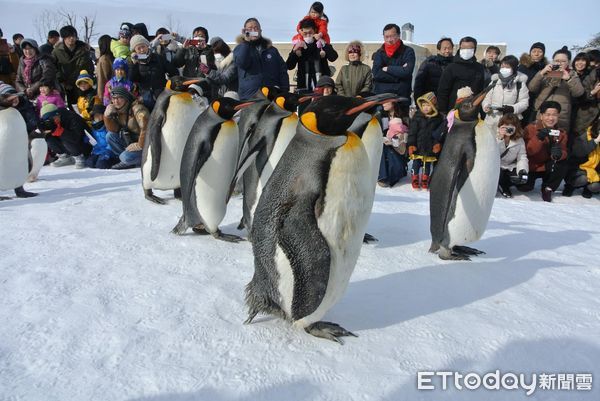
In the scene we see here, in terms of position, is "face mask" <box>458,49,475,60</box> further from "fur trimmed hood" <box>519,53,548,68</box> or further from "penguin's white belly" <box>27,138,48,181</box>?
"penguin's white belly" <box>27,138,48,181</box>

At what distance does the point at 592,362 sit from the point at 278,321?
127cm

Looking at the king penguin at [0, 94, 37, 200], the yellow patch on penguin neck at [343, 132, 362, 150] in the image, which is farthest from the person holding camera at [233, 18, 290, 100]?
the yellow patch on penguin neck at [343, 132, 362, 150]

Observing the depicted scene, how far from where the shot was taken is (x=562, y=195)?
602cm

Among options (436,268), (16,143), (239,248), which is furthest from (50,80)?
(436,268)

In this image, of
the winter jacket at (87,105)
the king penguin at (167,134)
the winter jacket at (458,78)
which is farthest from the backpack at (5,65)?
the winter jacket at (458,78)

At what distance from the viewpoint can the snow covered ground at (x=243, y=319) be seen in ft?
5.38

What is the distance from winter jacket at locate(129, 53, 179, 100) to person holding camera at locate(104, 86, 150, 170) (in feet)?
0.86

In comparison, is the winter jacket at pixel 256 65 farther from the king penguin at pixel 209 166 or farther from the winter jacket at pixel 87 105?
the winter jacket at pixel 87 105

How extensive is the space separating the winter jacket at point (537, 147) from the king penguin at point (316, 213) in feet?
15.2

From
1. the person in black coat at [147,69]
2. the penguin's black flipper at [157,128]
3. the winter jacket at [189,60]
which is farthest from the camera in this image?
the winter jacket at [189,60]

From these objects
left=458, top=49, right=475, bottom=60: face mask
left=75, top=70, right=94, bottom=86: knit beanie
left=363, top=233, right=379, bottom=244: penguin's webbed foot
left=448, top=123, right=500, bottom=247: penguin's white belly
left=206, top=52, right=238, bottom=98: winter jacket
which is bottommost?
left=363, top=233, right=379, bottom=244: penguin's webbed foot

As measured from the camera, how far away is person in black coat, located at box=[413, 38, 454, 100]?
635cm

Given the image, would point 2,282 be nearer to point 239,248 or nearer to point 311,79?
point 239,248

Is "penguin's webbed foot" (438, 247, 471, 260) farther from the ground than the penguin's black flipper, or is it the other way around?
the penguin's black flipper
